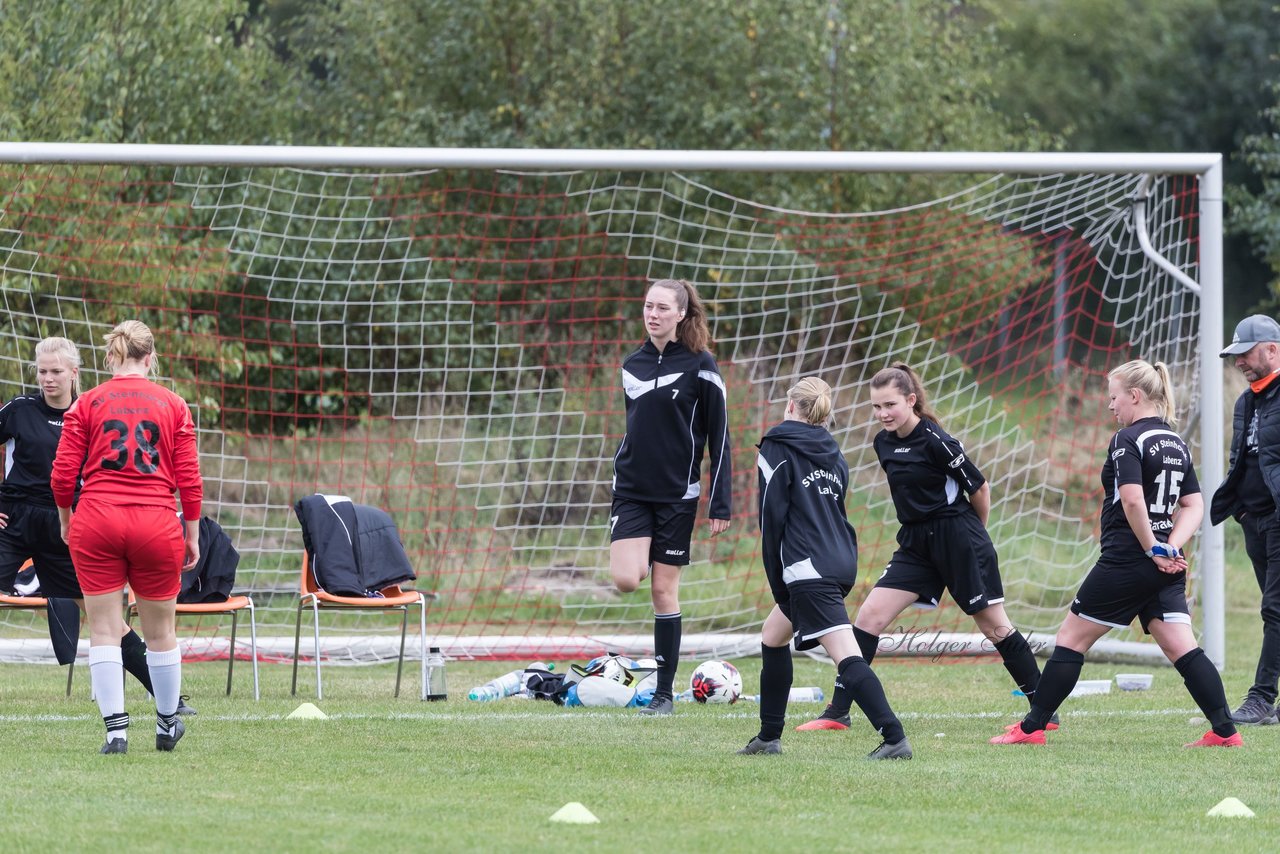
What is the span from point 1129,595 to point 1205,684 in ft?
1.49

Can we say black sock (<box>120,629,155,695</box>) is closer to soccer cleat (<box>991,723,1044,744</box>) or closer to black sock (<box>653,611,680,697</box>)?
black sock (<box>653,611,680,697</box>)

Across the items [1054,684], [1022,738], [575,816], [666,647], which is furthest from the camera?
[666,647]

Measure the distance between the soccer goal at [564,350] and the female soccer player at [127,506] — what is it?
2940 mm

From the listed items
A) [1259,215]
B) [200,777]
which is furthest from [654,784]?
[1259,215]

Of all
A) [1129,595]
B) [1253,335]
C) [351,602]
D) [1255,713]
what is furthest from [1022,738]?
[351,602]

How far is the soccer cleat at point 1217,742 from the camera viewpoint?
643 centimetres

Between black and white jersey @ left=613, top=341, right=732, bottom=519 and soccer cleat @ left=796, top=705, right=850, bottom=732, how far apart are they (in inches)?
39.1

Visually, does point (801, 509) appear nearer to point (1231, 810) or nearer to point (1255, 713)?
point (1231, 810)

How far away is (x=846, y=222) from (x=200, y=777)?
11.6 meters

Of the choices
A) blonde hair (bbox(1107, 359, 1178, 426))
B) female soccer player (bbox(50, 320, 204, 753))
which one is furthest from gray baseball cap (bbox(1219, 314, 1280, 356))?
female soccer player (bbox(50, 320, 204, 753))

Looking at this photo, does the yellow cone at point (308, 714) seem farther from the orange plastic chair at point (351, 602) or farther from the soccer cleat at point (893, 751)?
the soccer cleat at point (893, 751)

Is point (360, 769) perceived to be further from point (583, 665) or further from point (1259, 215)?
point (1259, 215)

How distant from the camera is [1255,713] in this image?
711 centimetres

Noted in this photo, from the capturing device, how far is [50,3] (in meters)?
14.3
